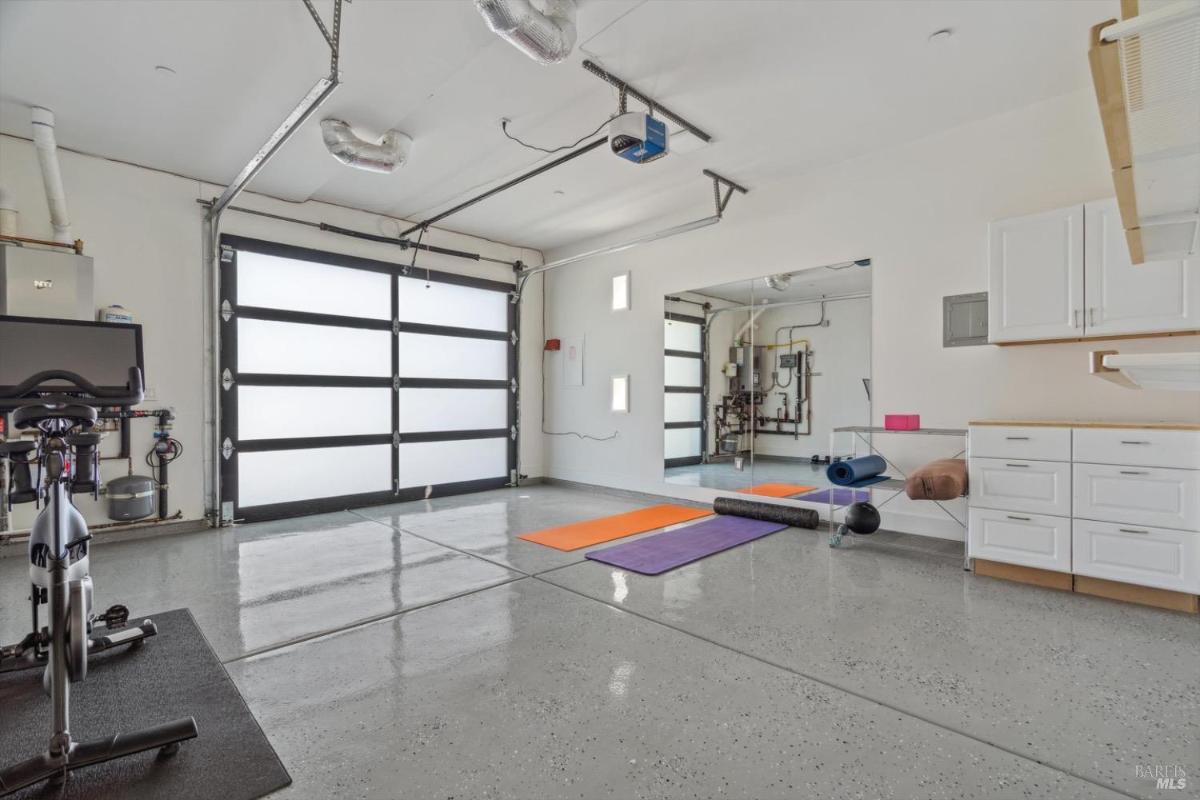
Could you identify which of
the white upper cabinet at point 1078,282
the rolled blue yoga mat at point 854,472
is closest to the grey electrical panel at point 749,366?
the rolled blue yoga mat at point 854,472

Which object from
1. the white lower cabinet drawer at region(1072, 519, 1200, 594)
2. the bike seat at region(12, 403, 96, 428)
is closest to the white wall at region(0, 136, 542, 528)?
the bike seat at region(12, 403, 96, 428)

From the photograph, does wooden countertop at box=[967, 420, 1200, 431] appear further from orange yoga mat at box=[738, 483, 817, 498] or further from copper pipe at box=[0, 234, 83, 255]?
copper pipe at box=[0, 234, 83, 255]

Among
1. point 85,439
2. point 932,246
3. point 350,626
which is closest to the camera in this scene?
point 85,439

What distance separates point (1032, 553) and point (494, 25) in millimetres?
4046

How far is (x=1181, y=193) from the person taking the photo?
3.09ft

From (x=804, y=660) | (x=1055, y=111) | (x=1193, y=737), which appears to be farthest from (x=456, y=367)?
(x=1193, y=737)

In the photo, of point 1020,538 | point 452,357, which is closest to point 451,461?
point 452,357

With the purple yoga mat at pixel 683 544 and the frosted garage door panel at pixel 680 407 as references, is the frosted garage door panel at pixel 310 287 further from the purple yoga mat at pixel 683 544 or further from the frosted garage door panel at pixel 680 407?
the purple yoga mat at pixel 683 544

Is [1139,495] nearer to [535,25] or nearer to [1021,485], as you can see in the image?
[1021,485]

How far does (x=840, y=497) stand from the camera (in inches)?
188

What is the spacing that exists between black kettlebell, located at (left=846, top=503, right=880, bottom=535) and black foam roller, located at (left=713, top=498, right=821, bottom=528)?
23.8 inches

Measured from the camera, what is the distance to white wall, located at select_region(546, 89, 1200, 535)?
3583 mm

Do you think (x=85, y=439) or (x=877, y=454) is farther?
(x=877, y=454)

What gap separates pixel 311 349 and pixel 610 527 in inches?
137
